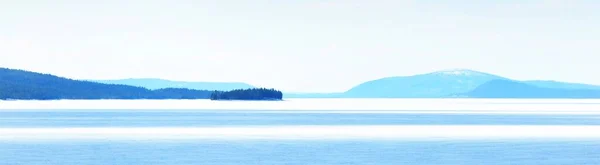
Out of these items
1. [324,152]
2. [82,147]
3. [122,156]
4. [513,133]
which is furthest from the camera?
[513,133]

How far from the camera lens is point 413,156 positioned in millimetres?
31328

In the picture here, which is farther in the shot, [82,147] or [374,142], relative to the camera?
[374,142]

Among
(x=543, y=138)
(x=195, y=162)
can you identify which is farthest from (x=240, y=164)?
(x=543, y=138)

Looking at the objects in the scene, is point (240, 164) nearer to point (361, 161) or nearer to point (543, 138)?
point (361, 161)

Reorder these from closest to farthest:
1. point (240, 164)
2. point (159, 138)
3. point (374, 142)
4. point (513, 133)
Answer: point (240, 164)
point (374, 142)
point (159, 138)
point (513, 133)

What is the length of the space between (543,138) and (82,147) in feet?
52.5

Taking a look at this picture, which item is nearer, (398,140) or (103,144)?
(103,144)

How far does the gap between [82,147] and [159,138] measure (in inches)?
244

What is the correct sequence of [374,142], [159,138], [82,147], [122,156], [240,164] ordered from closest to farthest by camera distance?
[240,164], [122,156], [82,147], [374,142], [159,138]

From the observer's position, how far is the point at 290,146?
3591 centimetres

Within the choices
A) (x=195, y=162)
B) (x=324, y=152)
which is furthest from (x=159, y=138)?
(x=195, y=162)

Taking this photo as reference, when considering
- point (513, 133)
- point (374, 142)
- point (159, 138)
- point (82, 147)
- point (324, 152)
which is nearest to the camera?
point (324, 152)

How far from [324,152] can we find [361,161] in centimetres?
369

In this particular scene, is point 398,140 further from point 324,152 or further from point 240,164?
point 240,164
